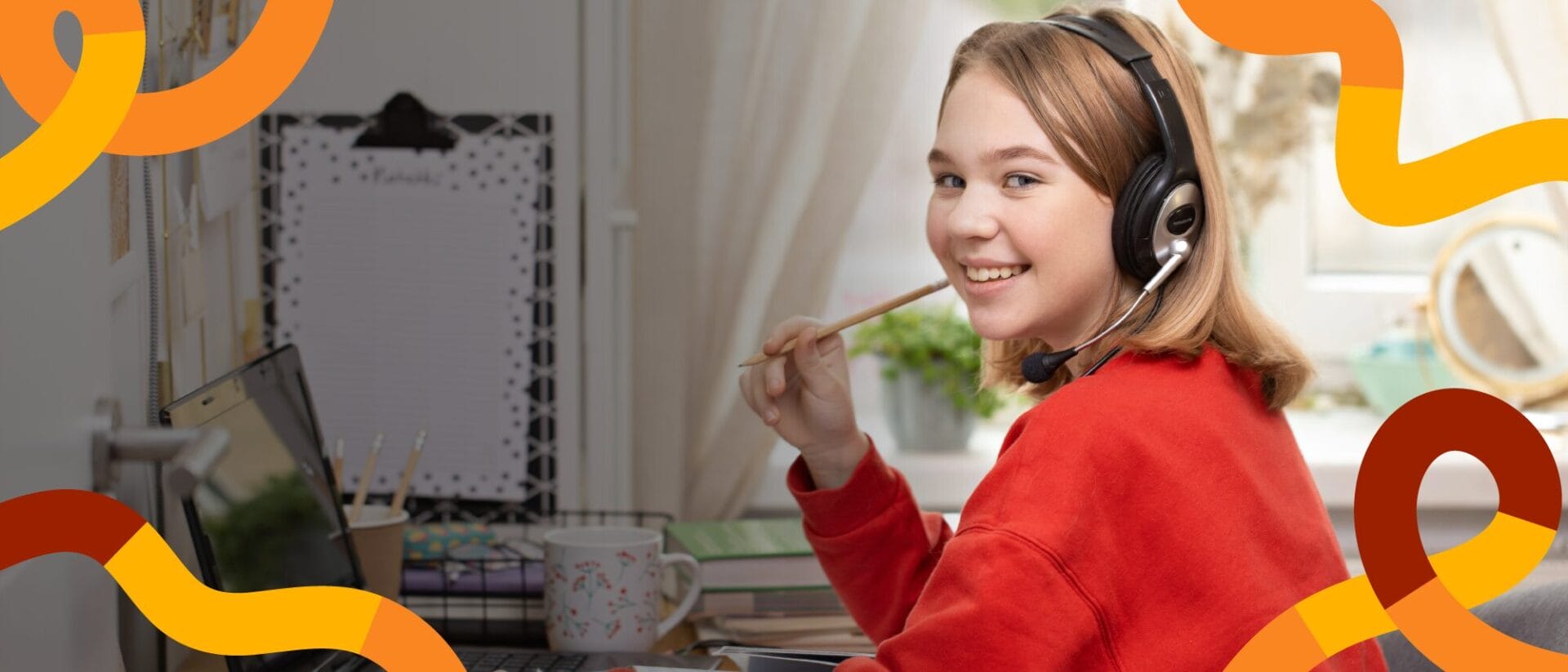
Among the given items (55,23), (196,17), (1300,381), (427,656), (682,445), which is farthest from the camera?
(682,445)

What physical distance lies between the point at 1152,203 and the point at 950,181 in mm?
148

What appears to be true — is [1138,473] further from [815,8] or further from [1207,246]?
[815,8]

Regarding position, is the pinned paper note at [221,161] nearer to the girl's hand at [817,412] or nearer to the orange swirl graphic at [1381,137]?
the girl's hand at [817,412]

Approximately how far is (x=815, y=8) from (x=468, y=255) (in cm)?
78

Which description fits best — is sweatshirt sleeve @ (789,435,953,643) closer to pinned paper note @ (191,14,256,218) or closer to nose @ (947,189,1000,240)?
nose @ (947,189,1000,240)

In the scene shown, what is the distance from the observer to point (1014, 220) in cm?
92

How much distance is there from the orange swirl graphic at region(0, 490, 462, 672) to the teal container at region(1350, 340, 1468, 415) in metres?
1.99

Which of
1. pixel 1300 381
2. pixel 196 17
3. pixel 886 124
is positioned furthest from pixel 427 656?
pixel 886 124

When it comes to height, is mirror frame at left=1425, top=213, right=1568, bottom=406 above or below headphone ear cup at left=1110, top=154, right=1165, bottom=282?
below

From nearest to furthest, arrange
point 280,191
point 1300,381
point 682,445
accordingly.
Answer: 1. point 1300,381
2. point 280,191
3. point 682,445

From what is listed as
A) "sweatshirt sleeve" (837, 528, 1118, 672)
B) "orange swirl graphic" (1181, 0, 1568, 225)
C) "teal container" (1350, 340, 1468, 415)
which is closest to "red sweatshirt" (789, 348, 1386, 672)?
"sweatshirt sleeve" (837, 528, 1118, 672)

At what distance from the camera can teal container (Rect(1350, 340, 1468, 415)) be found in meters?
2.26

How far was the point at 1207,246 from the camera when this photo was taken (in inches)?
37.9

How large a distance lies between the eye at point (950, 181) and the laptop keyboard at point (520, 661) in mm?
458
